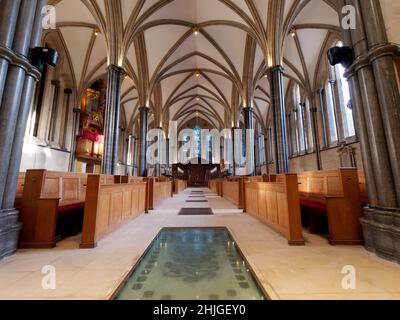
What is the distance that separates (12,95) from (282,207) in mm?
4566

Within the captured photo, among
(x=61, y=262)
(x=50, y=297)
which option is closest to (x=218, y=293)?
(x=50, y=297)

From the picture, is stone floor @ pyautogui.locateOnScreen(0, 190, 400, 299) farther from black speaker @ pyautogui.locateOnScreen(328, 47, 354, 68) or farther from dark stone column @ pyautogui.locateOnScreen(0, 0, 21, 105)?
black speaker @ pyautogui.locateOnScreen(328, 47, 354, 68)

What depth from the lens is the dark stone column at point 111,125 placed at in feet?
23.2

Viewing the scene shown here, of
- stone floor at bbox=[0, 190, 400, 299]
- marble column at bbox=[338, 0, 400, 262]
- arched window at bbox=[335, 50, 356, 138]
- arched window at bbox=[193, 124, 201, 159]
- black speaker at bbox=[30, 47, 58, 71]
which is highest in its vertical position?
arched window at bbox=[193, 124, 201, 159]

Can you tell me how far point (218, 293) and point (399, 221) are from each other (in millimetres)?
2501

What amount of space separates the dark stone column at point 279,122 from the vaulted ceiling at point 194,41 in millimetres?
869

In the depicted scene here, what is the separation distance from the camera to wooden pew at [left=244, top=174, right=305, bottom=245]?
3080 mm

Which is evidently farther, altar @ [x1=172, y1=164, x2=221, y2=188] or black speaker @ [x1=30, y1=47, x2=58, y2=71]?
altar @ [x1=172, y1=164, x2=221, y2=188]

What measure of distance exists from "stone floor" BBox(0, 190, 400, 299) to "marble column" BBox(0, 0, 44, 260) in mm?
531

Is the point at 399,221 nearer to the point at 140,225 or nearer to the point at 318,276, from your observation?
the point at 318,276

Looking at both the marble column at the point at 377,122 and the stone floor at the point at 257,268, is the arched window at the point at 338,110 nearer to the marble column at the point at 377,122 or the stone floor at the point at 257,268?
the marble column at the point at 377,122

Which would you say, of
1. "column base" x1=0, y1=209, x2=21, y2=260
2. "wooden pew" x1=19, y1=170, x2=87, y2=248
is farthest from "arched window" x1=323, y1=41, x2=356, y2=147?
"column base" x1=0, y1=209, x2=21, y2=260

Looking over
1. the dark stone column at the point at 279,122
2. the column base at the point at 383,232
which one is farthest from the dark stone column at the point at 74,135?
the column base at the point at 383,232

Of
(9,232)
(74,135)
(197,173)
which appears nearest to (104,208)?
(9,232)
